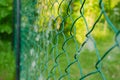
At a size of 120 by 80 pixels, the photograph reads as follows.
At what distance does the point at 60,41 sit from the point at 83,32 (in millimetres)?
109

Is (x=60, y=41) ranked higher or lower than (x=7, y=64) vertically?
lower

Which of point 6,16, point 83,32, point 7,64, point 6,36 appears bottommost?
point 83,32

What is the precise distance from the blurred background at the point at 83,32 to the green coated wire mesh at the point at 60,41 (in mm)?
27

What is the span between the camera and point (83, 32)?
1.07 metres

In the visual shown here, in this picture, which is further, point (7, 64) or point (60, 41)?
point (7, 64)

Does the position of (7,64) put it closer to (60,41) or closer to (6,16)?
(6,16)

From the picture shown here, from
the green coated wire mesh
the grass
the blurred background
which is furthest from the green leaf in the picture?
the green coated wire mesh

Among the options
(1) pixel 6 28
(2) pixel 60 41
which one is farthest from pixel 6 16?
(2) pixel 60 41

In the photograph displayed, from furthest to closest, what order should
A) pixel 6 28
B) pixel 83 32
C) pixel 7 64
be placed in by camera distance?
1. pixel 6 28
2. pixel 7 64
3. pixel 83 32

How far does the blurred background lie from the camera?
1683mm

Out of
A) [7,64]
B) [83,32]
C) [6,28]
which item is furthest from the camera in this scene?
[6,28]

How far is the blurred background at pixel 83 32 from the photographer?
1683 millimetres

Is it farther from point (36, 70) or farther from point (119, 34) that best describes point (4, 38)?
point (119, 34)

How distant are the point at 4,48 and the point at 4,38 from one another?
A: 0.75ft
